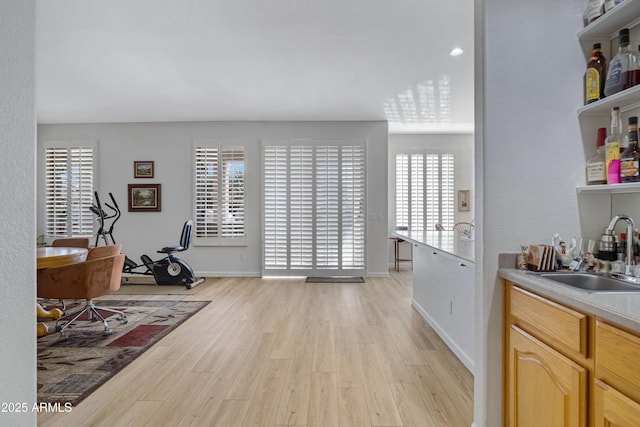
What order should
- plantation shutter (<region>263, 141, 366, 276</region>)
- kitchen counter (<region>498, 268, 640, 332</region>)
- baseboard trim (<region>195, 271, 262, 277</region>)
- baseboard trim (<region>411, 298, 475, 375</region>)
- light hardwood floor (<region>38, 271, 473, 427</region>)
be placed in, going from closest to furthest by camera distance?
kitchen counter (<region>498, 268, 640, 332</region>) → light hardwood floor (<region>38, 271, 473, 427</region>) → baseboard trim (<region>411, 298, 475, 375</region>) → plantation shutter (<region>263, 141, 366, 276</region>) → baseboard trim (<region>195, 271, 262, 277</region>)

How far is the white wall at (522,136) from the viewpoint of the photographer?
175cm

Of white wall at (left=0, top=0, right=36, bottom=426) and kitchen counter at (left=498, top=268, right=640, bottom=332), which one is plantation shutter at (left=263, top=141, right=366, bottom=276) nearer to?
kitchen counter at (left=498, top=268, right=640, bottom=332)

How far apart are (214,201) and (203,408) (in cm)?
458

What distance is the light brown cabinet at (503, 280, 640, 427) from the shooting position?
1.05m

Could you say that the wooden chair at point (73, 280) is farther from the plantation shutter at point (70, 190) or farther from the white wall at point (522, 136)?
the plantation shutter at point (70, 190)

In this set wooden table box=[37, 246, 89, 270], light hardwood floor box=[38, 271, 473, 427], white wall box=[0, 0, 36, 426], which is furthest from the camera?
wooden table box=[37, 246, 89, 270]

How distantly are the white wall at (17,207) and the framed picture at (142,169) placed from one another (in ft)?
19.4

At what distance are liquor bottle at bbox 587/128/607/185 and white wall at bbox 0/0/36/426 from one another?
2271 millimetres

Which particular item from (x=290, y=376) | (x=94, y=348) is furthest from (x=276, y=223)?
(x=290, y=376)

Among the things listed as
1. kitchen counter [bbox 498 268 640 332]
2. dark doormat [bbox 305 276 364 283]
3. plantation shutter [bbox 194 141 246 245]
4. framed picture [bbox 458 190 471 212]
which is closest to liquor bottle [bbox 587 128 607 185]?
kitchen counter [bbox 498 268 640 332]

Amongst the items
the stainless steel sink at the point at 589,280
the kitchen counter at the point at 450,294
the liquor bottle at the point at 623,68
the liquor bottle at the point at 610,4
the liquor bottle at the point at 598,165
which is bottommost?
the kitchen counter at the point at 450,294

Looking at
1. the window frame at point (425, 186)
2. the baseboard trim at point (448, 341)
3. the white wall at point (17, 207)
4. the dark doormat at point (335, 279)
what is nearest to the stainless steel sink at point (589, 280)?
the baseboard trim at point (448, 341)

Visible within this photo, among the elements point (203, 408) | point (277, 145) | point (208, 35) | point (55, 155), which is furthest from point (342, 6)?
point (55, 155)

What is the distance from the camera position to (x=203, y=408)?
2166 millimetres
